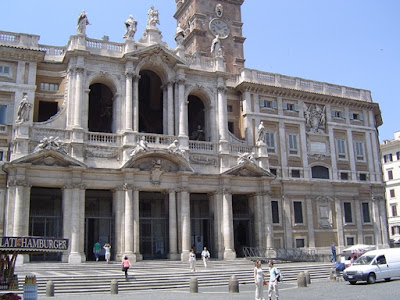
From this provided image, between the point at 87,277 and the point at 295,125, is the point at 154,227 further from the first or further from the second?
the point at 295,125

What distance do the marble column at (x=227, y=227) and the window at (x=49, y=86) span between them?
1491 centimetres

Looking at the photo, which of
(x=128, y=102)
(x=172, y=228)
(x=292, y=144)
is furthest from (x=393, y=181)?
(x=128, y=102)

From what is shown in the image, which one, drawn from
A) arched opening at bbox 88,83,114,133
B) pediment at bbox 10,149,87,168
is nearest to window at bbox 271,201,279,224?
arched opening at bbox 88,83,114,133

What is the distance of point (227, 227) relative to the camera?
119 feet

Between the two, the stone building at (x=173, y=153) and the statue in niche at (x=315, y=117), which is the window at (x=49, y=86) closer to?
the stone building at (x=173, y=153)

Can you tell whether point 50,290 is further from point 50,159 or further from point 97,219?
point 97,219

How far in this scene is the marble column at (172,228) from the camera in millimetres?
34453

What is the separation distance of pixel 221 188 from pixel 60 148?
40.6 ft

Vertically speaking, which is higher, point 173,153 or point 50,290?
point 173,153

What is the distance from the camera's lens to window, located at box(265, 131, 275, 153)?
41.6 metres

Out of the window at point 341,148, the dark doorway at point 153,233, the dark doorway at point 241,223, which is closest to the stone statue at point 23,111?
the dark doorway at point 153,233

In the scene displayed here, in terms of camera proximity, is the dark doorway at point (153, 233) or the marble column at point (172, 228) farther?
the dark doorway at point (153, 233)

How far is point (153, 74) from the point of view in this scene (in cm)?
4091

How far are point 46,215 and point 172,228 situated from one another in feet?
29.5
